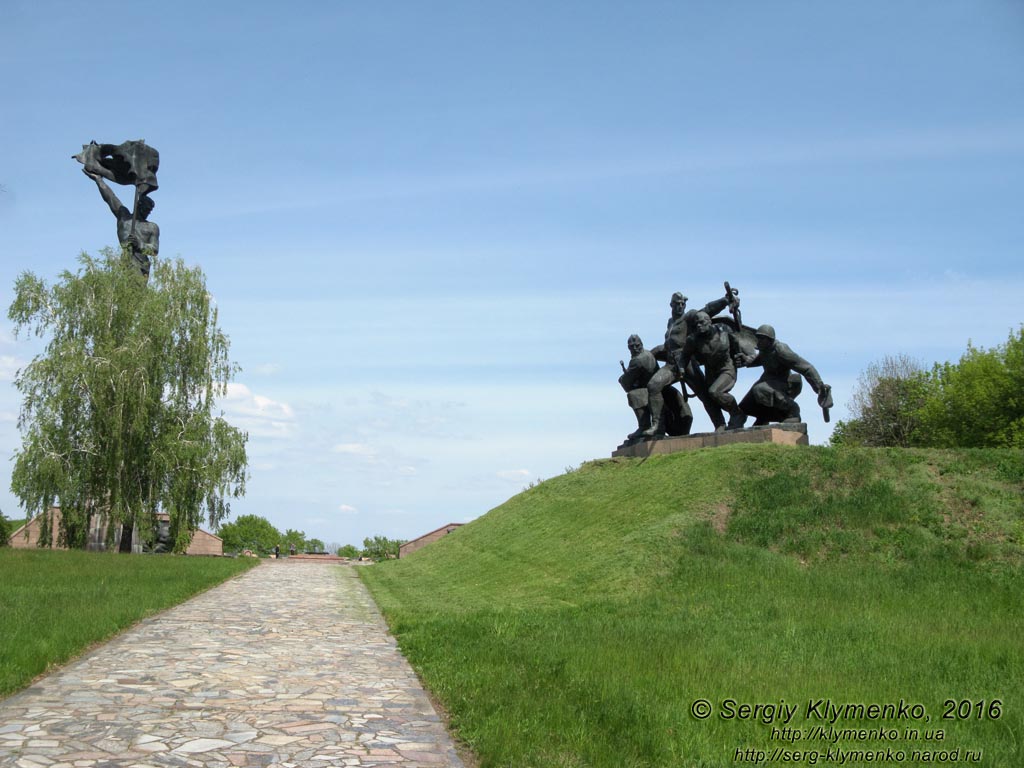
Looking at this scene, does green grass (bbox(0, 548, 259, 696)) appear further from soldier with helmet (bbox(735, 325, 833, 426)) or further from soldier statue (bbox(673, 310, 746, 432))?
soldier with helmet (bbox(735, 325, 833, 426))

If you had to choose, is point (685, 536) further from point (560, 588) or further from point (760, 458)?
point (760, 458)

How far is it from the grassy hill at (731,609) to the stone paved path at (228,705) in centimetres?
45

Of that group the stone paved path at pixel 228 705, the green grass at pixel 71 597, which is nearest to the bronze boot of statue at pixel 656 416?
the green grass at pixel 71 597

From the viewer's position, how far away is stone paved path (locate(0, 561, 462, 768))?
541cm

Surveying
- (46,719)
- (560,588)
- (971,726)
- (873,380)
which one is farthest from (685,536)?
(873,380)

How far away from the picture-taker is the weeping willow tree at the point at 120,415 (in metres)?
27.5

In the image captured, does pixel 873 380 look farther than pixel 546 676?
Yes

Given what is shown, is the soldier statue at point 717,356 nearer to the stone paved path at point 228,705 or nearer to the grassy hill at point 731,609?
the grassy hill at point 731,609

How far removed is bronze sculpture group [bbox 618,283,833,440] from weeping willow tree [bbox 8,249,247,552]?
1477 cm

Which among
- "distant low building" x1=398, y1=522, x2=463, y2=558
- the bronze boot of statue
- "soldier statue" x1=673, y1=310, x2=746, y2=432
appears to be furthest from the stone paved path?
"distant low building" x1=398, y1=522, x2=463, y2=558

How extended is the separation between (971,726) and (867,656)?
8.64 ft

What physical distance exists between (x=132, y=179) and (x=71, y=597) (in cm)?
2388

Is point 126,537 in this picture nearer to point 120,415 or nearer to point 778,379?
point 120,415

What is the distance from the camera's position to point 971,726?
6062 millimetres
